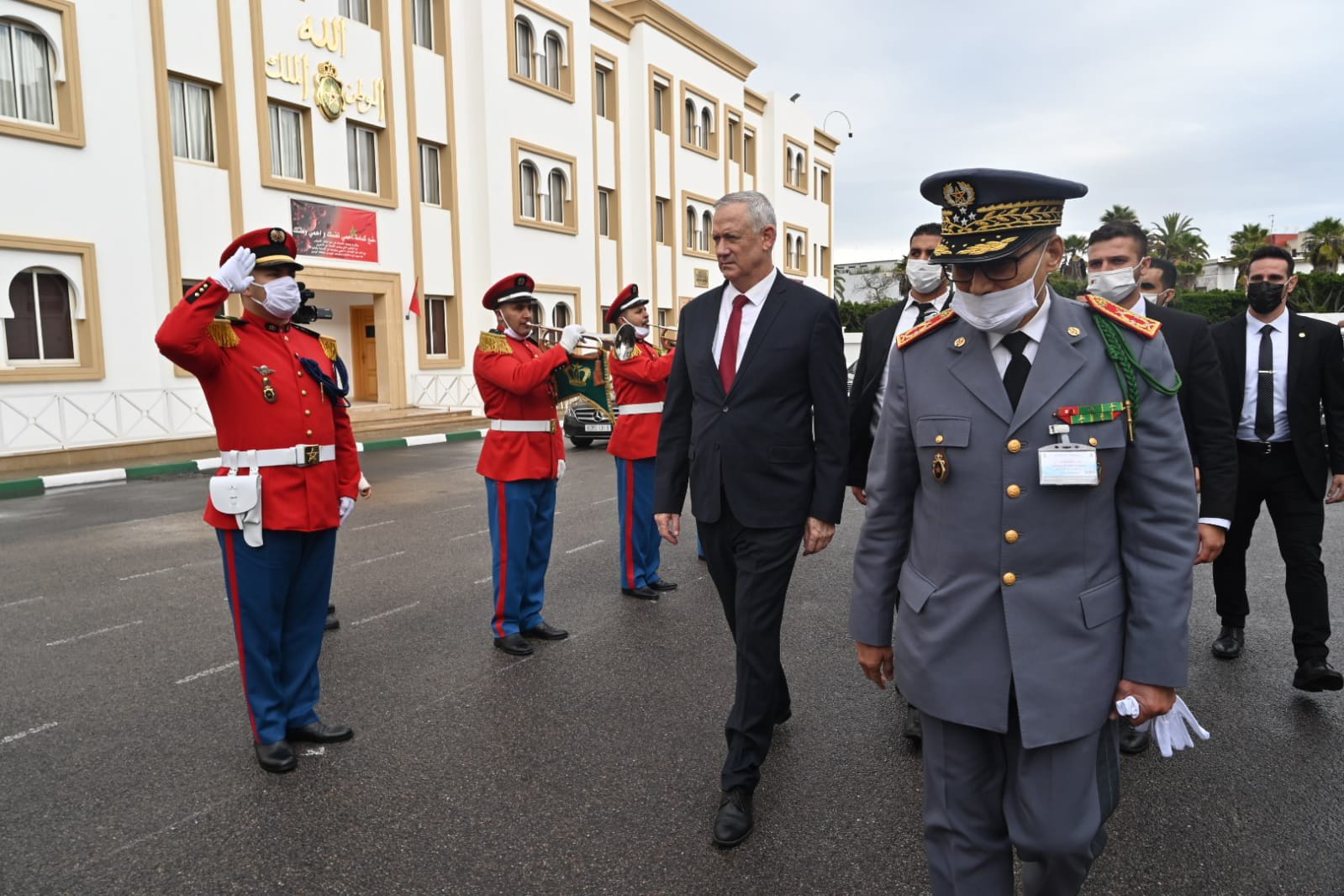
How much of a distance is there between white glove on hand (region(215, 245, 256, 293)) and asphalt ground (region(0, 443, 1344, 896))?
1903 mm

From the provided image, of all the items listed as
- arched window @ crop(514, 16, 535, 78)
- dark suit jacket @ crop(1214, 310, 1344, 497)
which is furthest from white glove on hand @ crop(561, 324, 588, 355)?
arched window @ crop(514, 16, 535, 78)

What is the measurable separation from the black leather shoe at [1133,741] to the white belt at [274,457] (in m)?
3.53

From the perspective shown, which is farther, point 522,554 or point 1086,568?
point 522,554

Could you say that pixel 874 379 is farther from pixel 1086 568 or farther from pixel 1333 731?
pixel 1333 731

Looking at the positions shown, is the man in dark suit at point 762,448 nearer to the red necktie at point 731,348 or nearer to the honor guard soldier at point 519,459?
the red necktie at point 731,348

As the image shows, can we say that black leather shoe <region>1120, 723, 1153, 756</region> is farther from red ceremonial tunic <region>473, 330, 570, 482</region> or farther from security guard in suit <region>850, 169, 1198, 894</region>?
red ceremonial tunic <region>473, 330, 570, 482</region>

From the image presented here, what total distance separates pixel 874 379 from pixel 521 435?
2122mm

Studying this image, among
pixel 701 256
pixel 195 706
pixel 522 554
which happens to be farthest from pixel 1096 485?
pixel 701 256

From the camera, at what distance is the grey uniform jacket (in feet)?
6.77

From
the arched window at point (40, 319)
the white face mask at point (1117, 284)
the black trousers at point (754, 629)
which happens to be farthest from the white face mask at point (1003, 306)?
the arched window at point (40, 319)

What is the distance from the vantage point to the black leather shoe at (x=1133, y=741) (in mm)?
3742

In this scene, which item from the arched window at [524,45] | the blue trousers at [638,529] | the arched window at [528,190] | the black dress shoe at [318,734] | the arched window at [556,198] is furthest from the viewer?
the arched window at [556,198]

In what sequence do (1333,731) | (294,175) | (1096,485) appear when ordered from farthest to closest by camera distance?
(294,175)
(1333,731)
(1096,485)

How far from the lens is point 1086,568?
2100mm
